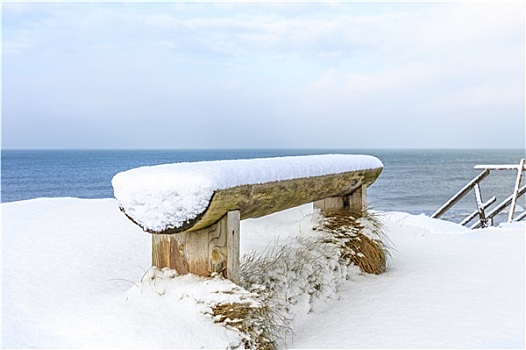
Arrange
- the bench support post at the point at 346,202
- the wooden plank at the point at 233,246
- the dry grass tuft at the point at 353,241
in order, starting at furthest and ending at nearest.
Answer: the bench support post at the point at 346,202
the dry grass tuft at the point at 353,241
the wooden plank at the point at 233,246

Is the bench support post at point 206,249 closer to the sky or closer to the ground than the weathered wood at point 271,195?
closer to the ground

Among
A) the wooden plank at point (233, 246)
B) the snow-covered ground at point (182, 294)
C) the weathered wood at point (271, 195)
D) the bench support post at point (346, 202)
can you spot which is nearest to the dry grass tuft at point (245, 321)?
the snow-covered ground at point (182, 294)

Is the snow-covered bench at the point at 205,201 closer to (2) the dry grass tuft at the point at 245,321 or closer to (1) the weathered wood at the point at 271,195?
(1) the weathered wood at the point at 271,195

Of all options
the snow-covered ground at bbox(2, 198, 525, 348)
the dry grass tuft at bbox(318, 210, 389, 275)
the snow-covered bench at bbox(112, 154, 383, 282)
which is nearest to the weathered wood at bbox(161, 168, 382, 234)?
the snow-covered bench at bbox(112, 154, 383, 282)

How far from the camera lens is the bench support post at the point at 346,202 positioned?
5270 millimetres

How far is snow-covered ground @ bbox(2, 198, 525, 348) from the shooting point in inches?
122

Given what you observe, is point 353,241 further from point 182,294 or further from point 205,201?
point 205,201

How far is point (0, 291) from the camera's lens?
3688 millimetres

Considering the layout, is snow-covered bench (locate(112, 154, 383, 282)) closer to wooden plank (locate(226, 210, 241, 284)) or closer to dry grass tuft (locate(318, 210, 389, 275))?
wooden plank (locate(226, 210, 241, 284))

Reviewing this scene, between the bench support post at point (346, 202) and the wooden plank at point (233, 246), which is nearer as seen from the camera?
the wooden plank at point (233, 246)

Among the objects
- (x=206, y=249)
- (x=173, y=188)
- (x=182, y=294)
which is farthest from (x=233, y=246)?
(x=173, y=188)

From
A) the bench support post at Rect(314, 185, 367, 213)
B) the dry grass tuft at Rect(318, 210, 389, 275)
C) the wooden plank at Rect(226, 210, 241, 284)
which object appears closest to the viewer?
the wooden plank at Rect(226, 210, 241, 284)

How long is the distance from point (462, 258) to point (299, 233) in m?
1.82

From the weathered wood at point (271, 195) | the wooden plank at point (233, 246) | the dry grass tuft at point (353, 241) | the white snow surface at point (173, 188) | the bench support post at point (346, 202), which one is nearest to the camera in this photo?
the white snow surface at point (173, 188)
